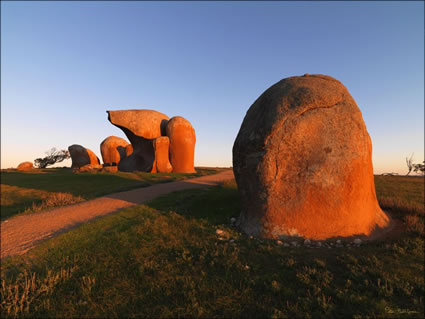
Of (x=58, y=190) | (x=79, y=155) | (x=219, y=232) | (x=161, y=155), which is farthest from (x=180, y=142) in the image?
(x=79, y=155)

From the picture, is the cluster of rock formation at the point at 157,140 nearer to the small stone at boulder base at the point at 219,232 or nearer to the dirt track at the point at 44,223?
the dirt track at the point at 44,223

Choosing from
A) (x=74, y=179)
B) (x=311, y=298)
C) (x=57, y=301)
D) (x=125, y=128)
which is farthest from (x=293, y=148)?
(x=125, y=128)

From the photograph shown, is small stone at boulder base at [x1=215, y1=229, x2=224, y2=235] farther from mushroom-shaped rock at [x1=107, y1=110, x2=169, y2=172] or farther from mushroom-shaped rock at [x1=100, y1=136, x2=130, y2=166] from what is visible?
mushroom-shaped rock at [x1=100, y1=136, x2=130, y2=166]

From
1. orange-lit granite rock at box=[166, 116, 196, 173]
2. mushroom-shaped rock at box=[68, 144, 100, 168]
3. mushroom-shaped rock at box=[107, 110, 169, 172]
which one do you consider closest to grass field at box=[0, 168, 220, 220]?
orange-lit granite rock at box=[166, 116, 196, 173]

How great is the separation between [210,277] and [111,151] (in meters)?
37.5

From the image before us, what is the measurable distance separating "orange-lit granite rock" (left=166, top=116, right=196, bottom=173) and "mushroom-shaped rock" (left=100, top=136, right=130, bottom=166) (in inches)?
548

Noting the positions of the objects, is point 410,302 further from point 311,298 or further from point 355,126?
point 355,126

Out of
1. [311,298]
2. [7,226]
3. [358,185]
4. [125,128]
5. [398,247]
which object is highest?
[125,128]

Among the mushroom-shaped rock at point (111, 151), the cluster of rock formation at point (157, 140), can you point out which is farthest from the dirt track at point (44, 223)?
the mushroom-shaped rock at point (111, 151)

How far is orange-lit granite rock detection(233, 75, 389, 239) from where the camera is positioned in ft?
19.2

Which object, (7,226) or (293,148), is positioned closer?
(293,148)

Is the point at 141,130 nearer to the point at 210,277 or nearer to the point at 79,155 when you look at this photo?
the point at 79,155

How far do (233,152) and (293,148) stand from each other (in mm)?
2117

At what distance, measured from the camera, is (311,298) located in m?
3.36
